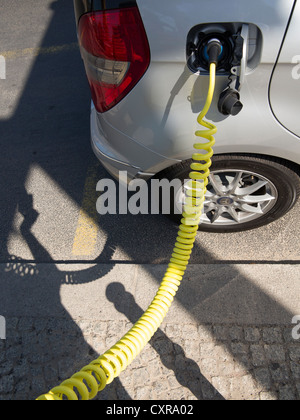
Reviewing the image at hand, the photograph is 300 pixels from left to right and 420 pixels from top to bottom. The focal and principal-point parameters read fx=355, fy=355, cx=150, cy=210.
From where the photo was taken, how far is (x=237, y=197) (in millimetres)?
2494

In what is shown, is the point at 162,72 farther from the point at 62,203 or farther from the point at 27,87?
the point at 27,87

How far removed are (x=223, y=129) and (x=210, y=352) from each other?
4.54 ft

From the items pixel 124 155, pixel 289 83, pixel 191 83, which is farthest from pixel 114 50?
pixel 289 83

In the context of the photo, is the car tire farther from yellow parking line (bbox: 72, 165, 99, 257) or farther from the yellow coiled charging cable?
yellow parking line (bbox: 72, 165, 99, 257)

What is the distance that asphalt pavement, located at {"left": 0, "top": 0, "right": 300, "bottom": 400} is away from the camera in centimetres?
220

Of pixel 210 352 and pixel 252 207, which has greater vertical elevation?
Result: pixel 252 207

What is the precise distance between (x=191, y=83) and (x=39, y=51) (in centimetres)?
384

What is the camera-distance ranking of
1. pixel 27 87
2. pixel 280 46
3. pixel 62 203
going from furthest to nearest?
pixel 27 87, pixel 62 203, pixel 280 46

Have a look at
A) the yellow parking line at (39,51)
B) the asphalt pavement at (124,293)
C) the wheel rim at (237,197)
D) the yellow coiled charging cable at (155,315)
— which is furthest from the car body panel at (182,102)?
the yellow parking line at (39,51)

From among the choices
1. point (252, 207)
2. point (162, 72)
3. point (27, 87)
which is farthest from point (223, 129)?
point (27, 87)

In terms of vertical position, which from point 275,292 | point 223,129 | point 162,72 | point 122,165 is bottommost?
point 275,292

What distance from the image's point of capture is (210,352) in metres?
2.26

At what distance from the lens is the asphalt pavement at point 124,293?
220 cm

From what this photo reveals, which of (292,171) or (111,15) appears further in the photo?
(292,171)
